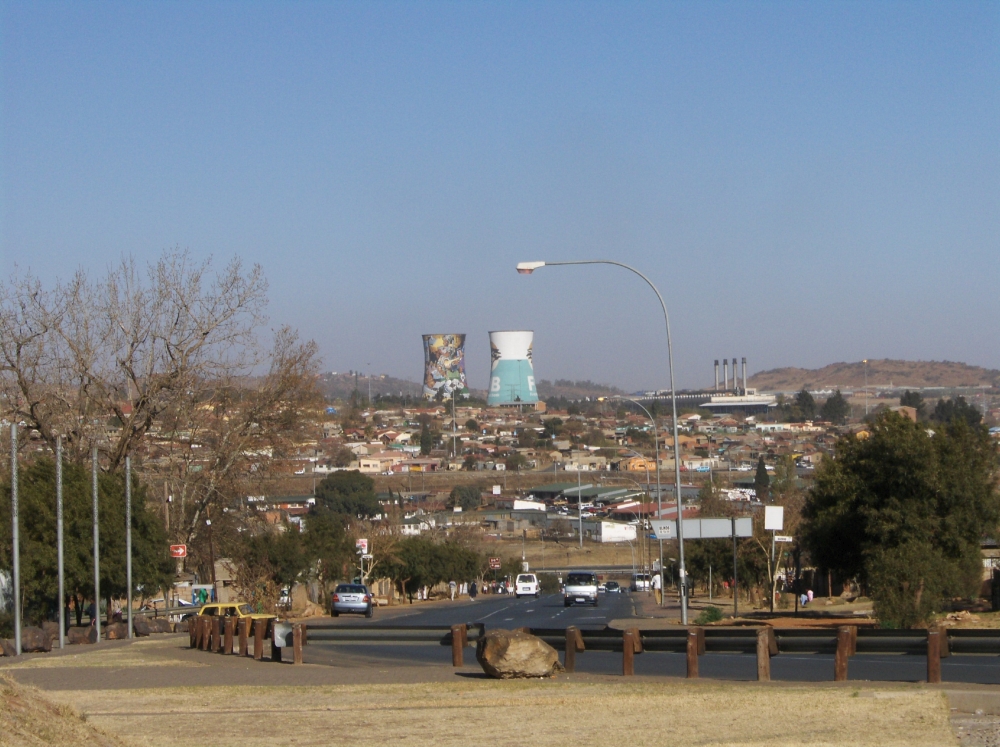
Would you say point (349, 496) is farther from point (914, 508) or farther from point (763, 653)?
point (763, 653)

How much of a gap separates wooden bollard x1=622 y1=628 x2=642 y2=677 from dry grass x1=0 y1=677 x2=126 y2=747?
25.3ft

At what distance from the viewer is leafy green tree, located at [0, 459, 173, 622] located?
96.4ft

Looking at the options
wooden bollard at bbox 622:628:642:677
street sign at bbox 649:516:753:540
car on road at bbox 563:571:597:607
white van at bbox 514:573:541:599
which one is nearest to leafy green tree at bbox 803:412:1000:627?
street sign at bbox 649:516:753:540

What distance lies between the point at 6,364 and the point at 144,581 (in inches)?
456

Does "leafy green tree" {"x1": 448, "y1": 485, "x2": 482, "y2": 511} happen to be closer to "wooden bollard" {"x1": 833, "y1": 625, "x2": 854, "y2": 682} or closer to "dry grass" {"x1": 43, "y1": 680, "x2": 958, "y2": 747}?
"dry grass" {"x1": 43, "y1": 680, "x2": 958, "y2": 747}

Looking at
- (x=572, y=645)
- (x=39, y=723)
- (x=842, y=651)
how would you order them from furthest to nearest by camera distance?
(x=572, y=645) < (x=842, y=651) < (x=39, y=723)

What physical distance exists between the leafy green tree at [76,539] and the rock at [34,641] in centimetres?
373

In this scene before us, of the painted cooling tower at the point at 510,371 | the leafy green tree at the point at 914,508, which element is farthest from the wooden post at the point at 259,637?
the painted cooling tower at the point at 510,371

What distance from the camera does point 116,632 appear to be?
29.4 meters

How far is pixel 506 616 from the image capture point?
39.8m

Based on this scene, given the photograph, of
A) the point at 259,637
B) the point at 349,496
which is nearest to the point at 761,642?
the point at 259,637

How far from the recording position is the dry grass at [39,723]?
8.55m

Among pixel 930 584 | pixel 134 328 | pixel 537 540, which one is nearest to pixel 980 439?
pixel 930 584

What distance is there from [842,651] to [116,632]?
67.5ft
